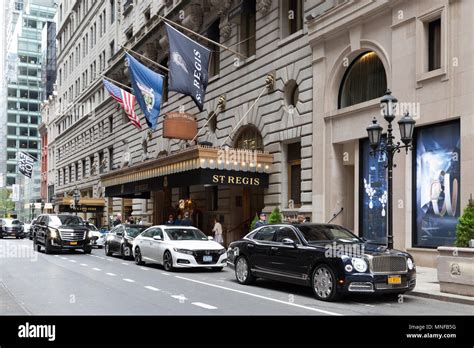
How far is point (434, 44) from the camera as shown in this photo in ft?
59.2

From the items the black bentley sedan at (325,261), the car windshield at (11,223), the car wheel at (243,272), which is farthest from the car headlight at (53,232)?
the car windshield at (11,223)

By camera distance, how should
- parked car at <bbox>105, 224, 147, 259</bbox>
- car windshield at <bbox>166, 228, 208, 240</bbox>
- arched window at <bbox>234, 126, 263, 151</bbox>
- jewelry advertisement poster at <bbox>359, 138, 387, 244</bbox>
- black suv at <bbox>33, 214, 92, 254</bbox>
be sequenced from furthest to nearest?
arched window at <bbox>234, 126, 263, 151</bbox> → black suv at <bbox>33, 214, 92, 254</bbox> → parked car at <bbox>105, 224, 147, 259</bbox> → jewelry advertisement poster at <bbox>359, 138, 387, 244</bbox> → car windshield at <bbox>166, 228, 208, 240</bbox>

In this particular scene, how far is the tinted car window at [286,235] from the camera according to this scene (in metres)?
13.1

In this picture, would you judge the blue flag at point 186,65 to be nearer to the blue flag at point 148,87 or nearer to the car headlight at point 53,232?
the blue flag at point 148,87

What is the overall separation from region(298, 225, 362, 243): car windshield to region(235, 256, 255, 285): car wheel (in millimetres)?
2100

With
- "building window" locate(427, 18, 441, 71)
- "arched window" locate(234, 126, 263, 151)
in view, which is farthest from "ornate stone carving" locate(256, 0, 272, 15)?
"building window" locate(427, 18, 441, 71)

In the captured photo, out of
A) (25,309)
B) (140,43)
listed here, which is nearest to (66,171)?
(140,43)

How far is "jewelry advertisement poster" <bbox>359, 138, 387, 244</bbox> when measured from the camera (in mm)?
19812

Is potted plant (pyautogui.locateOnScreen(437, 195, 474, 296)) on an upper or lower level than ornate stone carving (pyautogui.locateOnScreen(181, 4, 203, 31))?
lower

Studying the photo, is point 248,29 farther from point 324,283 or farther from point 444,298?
point 444,298

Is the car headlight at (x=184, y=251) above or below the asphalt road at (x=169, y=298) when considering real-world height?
above

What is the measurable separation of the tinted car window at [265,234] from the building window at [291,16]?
13.2 meters

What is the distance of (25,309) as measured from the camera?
404 inches

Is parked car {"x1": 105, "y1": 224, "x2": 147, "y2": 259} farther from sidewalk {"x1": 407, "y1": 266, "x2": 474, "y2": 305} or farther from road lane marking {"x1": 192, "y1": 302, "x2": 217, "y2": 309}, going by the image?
road lane marking {"x1": 192, "y1": 302, "x2": 217, "y2": 309}
